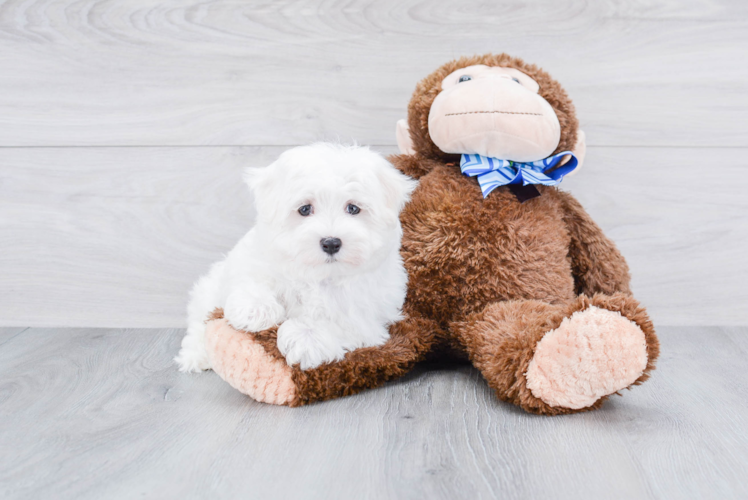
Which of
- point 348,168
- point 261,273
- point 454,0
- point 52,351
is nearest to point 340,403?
point 261,273

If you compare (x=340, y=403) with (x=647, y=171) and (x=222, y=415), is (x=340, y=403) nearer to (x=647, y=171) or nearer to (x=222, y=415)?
(x=222, y=415)

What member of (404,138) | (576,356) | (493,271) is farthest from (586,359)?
(404,138)

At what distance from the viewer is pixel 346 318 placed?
115 cm

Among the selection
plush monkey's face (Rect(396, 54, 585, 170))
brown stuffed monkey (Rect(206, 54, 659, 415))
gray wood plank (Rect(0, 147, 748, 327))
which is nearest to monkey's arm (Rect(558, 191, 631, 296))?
brown stuffed monkey (Rect(206, 54, 659, 415))

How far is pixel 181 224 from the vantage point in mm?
1732

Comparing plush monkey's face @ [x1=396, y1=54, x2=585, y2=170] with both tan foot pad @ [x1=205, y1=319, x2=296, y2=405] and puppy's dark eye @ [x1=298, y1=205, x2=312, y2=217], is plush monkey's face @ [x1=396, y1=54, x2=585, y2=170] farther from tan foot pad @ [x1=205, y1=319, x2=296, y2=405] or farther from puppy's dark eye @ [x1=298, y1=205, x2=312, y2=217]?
tan foot pad @ [x1=205, y1=319, x2=296, y2=405]

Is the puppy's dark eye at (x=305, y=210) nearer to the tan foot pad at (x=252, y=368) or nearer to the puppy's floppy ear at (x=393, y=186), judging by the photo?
the puppy's floppy ear at (x=393, y=186)

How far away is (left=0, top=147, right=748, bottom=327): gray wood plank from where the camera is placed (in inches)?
66.6

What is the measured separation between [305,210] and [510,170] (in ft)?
1.61

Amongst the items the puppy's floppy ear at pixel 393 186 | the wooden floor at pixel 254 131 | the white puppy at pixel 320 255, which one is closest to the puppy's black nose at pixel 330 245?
the white puppy at pixel 320 255

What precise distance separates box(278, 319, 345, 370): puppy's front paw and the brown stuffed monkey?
21mm

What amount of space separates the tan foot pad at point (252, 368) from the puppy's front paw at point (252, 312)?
21mm

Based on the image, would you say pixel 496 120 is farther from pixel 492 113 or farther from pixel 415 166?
pixel 415 166

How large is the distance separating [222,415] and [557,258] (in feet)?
2.49
